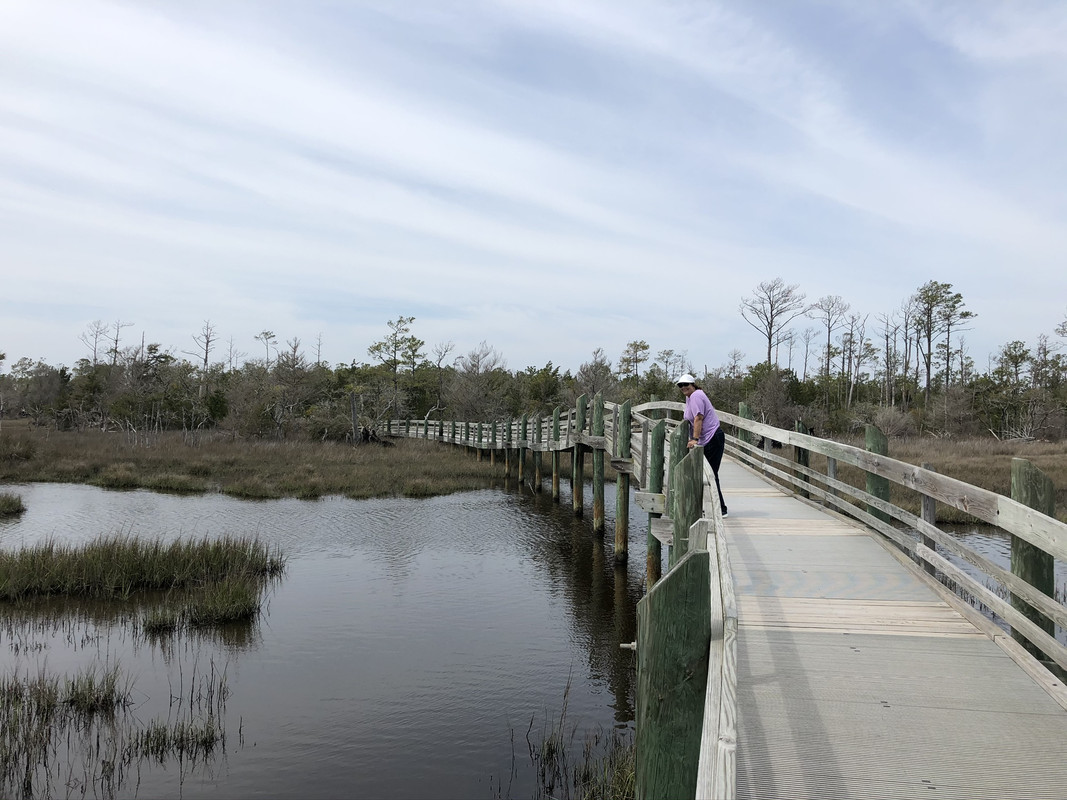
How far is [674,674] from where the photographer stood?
3053 millimetres

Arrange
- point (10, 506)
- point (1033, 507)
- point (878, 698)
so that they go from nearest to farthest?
point (878, 698) → point (1033, 507) → point (10, 506)

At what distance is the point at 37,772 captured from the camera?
6.37m

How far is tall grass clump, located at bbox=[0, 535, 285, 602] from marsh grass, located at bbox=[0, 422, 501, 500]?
32.8 ft

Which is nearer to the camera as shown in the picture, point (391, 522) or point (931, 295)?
point (391, 522)

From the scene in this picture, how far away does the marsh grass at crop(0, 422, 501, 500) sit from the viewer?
977 inches

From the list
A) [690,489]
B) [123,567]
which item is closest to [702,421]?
[690,489]

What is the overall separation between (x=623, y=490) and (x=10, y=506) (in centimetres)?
1551

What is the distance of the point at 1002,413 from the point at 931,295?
10651mm

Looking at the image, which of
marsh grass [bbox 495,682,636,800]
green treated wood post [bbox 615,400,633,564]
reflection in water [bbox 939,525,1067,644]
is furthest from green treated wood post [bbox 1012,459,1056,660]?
green treated wood post [bbox 615,400,633,564]

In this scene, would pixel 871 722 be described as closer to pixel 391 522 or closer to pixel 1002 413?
pixel 391 522

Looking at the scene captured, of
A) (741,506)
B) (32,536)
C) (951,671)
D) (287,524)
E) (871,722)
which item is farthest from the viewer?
(287,524)

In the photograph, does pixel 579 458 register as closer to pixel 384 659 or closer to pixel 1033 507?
pixel 384 659

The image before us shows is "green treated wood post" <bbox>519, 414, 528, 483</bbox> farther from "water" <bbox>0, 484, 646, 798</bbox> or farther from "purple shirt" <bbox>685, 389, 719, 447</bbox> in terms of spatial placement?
"purple shirt" <bbox>685, 389, 719, 447</bbox>

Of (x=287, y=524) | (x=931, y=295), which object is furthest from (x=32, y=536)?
(x=931, y=295)
